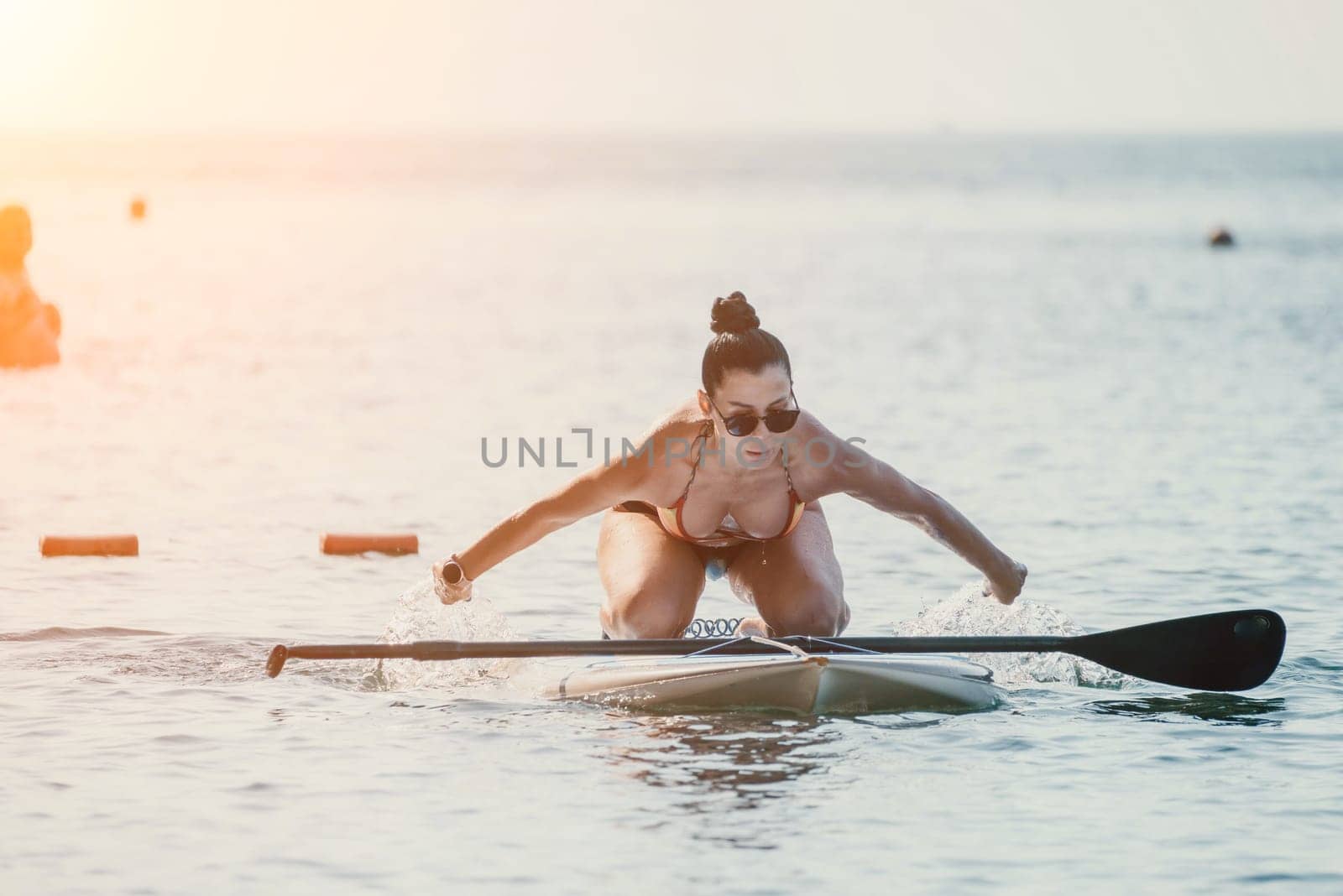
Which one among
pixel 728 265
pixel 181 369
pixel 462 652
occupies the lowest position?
pixel 462 652

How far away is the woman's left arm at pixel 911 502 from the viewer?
7562 mm

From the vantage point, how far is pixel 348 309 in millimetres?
30172

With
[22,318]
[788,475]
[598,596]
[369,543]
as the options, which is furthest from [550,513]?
[22,318]

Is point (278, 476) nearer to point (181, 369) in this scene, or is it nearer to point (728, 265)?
point (181, 369)

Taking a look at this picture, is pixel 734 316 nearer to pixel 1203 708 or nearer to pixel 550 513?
pixel 550 513

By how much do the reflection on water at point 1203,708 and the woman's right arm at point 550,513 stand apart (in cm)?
201

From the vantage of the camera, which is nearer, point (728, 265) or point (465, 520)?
point (465, 520)

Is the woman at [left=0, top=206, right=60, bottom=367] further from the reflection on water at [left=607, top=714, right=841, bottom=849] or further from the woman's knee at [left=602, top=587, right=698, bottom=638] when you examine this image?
the reflection on water at [left=607, top=714, right=841, bottom=849]

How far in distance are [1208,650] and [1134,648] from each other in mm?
289

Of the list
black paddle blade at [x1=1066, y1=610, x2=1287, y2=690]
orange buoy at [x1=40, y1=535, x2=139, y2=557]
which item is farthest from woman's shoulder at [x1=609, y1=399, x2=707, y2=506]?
orange buoy at [x1=40, y1=535, x2=139, y2=557]

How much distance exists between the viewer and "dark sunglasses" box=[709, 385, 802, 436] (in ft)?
23.5

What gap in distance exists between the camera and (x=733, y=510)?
7852 millimetres

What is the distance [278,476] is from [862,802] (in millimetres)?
8344

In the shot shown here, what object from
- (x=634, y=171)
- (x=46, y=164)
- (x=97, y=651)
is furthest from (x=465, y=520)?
(x=46, y=164)
